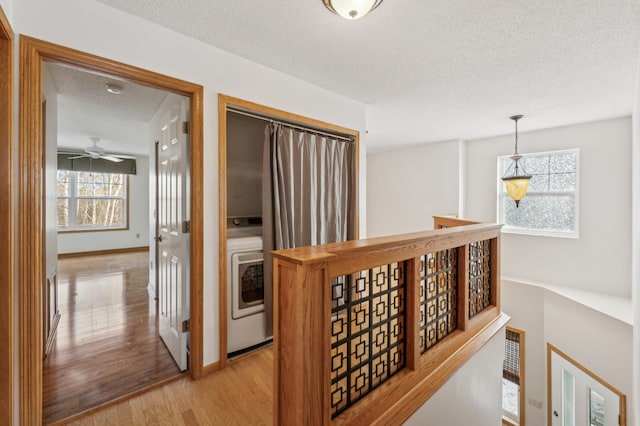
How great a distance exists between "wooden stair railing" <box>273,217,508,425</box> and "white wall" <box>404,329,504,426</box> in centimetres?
9

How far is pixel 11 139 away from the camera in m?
1.31

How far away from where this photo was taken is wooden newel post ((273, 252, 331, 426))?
1.07 meters

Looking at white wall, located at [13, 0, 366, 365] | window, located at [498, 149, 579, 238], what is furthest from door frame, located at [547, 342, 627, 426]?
white wall, located at [13, 0, 366, 365]

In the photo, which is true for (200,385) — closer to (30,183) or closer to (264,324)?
(264,324)

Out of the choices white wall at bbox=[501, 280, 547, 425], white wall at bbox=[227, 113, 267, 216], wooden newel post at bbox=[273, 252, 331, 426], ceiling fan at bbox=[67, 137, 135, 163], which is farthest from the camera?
ceiling fan at bbox=[67, 137, 135, 163]

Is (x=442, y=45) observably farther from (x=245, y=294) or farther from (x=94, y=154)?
(x=94, y=154)

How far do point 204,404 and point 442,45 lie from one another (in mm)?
2886

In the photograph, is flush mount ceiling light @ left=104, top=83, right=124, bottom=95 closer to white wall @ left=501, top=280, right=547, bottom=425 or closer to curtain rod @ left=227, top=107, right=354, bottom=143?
curtain rod @ left=227, top=107, right=354, bottom=143

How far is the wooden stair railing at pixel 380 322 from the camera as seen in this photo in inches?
43.1

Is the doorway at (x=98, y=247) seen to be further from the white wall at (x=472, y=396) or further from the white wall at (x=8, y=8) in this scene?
the white wall at (x=472, y=396)

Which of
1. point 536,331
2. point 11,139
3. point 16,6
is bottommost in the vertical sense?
point 536,331

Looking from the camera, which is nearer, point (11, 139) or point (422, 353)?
point (11, 139)

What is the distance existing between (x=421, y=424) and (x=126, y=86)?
3.54 meters

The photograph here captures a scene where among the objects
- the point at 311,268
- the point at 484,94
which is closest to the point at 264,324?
the point at 311,268
